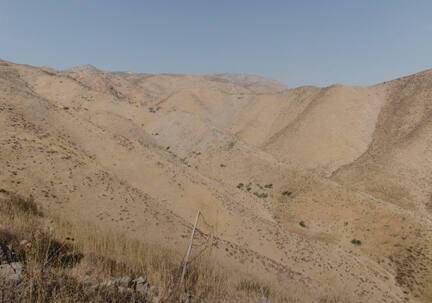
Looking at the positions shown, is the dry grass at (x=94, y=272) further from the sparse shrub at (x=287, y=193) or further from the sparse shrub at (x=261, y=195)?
the sparse shrub at (x=261, y=195)

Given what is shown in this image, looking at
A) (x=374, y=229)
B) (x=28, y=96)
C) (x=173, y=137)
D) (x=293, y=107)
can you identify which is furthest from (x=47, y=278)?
(x=293, y=107)

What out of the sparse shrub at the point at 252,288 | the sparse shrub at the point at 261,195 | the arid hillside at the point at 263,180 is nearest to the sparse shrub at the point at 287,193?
the arid hillside at the point at 263,180

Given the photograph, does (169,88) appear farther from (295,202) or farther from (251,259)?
(251,259)

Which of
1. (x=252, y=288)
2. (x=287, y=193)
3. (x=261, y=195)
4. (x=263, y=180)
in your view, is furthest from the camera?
(x=263, y=180)

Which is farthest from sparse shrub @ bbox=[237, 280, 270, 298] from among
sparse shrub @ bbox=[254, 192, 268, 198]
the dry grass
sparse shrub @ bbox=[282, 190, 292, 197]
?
sparse shrub @ bbox=[254, 192, 268, 198]

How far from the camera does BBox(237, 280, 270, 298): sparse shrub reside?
524 cm

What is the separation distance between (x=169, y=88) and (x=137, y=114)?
270 ft

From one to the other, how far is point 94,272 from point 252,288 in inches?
120

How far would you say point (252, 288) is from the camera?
5.57 metres

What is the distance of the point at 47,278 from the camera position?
3301mm

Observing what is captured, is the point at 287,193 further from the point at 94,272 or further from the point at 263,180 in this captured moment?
the point at 94,272

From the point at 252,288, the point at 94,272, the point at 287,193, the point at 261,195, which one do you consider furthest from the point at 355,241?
the point at 94,272

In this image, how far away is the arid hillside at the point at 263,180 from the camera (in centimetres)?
1396

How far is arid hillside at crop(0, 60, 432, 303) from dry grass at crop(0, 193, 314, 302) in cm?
122
